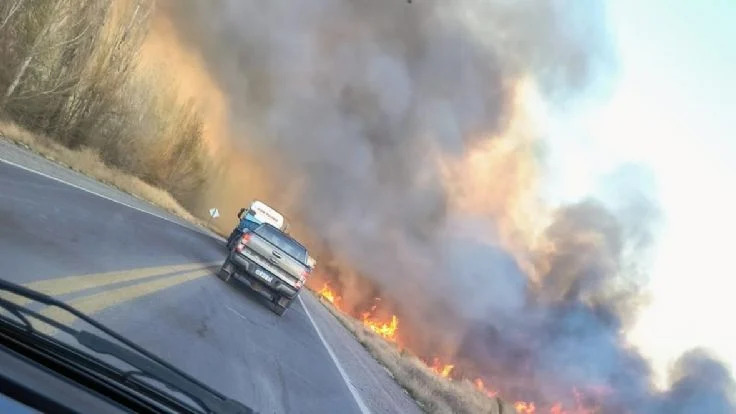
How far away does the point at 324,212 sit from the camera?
45.7 metres

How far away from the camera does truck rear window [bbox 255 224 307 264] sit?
1479cm

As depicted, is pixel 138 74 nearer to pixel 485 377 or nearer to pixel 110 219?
pixel 110 219

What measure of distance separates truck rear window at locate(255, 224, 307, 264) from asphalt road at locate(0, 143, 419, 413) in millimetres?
1240

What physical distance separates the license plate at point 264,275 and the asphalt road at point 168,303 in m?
0.64

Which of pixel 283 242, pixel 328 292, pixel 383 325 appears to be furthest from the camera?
pixel 383 325

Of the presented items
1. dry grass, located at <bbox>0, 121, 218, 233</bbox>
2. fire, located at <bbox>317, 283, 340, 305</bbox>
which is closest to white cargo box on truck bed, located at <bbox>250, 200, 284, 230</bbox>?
dry grass, located at <bbox>0, 121, 218, 233</bbox>

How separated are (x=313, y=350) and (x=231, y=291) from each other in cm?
223

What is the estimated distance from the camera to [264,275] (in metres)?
14.1

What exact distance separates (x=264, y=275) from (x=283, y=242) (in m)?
1.24

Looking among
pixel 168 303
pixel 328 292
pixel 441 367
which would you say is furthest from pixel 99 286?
pixel 441 367

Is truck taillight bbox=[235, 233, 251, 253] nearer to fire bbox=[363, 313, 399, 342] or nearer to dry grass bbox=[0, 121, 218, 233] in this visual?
dry grass bbox=[0, 121, 218, 233]

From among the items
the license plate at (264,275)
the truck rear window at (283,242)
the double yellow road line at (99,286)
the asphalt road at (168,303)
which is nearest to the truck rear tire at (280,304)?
the asphalt road at (168,303)

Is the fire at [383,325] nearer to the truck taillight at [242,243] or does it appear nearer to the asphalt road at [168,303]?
the asphalt road at [168,303]

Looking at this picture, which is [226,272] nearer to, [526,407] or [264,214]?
[264,214]
